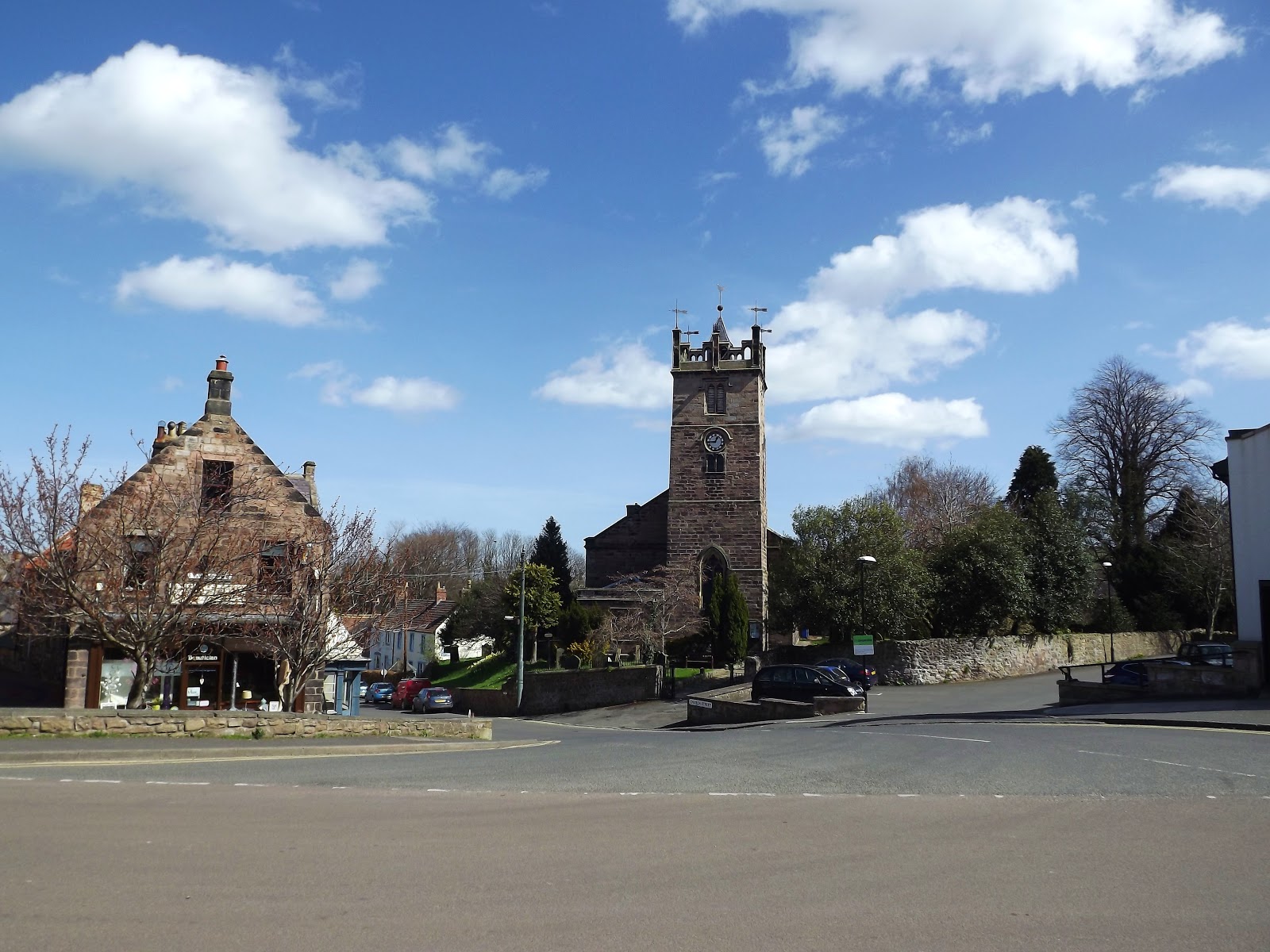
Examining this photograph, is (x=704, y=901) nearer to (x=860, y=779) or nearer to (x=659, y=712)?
(x=860, y=779)

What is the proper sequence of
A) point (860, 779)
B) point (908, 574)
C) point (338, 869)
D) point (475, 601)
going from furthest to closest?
point (475, 601) < point (908, 574) < point (860, 779) < point (338, 869)

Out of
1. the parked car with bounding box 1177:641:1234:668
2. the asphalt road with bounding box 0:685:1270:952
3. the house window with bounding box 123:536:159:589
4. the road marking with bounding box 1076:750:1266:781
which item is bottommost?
the road marking with bounding box 1076:750:1266:781

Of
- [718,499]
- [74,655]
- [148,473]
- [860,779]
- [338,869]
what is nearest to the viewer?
[338,869]

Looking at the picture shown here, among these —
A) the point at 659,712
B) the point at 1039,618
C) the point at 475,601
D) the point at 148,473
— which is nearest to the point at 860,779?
the point at 148,473

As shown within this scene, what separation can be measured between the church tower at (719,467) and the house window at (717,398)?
0.05m

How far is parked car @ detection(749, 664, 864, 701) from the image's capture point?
31.4 m

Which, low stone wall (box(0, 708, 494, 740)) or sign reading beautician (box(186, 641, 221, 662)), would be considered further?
sign reading beautician (box(186, 641, 221, 662))

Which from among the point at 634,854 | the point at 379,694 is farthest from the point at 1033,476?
the point at 634,854

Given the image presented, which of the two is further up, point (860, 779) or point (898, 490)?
point (898, 490)

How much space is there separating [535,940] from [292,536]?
21542mm

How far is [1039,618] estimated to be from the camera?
4691cm

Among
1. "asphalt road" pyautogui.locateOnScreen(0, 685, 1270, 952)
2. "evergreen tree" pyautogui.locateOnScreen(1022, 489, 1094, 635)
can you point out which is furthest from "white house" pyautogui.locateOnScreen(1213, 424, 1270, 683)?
"evergreen tree" pyautogui.locateOnScreen(1022, 489, 1094, 635)

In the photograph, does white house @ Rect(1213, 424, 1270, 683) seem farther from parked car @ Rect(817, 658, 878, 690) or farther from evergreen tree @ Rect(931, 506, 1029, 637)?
evergreen tree @ Rect(931, 506, 1029, 637)

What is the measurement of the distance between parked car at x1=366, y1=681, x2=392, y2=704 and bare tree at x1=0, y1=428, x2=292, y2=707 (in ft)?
129
